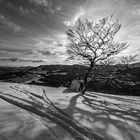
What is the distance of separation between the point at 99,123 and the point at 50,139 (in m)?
1.45

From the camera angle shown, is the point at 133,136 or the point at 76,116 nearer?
the point at 133,136

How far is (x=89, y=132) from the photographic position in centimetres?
237

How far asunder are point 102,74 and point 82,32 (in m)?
4.51

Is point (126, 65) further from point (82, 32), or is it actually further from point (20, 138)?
point (20, 138)

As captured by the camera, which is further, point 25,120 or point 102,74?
point 102,74

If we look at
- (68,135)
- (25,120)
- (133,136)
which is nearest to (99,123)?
(133,136)

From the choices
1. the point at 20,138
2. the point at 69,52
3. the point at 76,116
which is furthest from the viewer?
the point at 69,52

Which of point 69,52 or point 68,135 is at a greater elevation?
point 69,52

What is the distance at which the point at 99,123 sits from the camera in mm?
2758

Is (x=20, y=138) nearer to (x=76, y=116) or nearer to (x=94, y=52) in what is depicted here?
(x=76, y=116)

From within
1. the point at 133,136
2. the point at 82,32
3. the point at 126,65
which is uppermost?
the point at 82,32

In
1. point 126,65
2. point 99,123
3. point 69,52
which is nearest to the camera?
point 99,123

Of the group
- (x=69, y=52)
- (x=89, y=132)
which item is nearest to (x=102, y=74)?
(x=69, y=52)

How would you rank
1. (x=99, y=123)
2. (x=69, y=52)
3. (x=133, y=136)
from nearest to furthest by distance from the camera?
(x=133, y=136)
(x=99, y=123)
(x=69, y=52)
